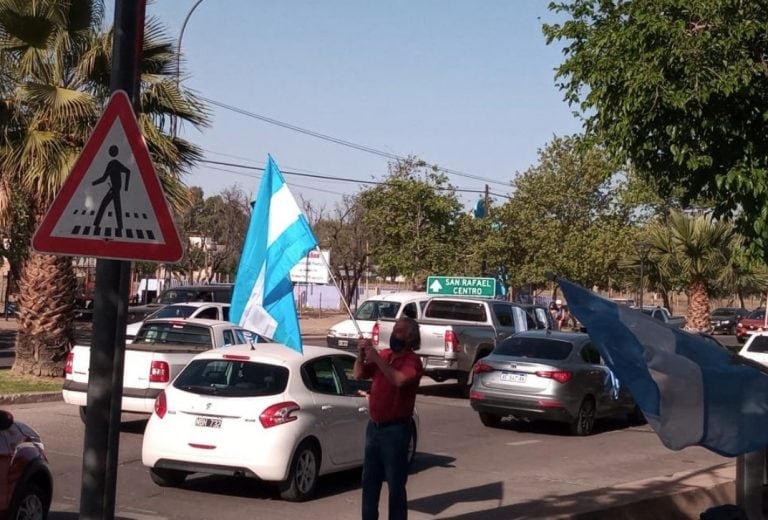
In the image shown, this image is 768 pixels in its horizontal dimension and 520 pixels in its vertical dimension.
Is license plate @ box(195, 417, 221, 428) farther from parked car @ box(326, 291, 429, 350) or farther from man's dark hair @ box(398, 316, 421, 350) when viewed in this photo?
parked car @ box(326, 291, 429, 350)

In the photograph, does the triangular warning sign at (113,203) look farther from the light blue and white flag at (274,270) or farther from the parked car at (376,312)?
the parked car at (376,312)

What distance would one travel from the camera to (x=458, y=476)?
1283 cm

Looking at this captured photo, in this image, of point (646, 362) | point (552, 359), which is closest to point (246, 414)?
point (646, 362)

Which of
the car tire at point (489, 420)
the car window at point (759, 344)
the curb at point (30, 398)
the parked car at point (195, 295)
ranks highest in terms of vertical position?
the parked car at point (195, 295)

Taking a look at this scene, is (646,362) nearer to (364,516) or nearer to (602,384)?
(364,516)

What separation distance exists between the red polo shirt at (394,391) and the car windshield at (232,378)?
9.16 ft

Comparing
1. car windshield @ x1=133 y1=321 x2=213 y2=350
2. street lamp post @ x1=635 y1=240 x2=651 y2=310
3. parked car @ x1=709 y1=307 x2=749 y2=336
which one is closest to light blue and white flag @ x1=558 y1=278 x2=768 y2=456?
car windshield @ x1=133 y1=321 x2=213 y2=350

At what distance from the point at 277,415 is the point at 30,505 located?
9.88ft

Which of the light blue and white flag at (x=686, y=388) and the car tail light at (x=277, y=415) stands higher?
the light blue and white flag at (x=686, y=388)

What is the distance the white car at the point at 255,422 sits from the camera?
34.2ft

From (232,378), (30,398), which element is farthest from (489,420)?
(232,378)

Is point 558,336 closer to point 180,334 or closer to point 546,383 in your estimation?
point 546,383

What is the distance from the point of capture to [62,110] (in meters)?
18.3

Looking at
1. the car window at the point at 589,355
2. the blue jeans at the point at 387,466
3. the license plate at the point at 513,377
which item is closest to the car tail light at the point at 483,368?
the license plate at the point at 513,377
